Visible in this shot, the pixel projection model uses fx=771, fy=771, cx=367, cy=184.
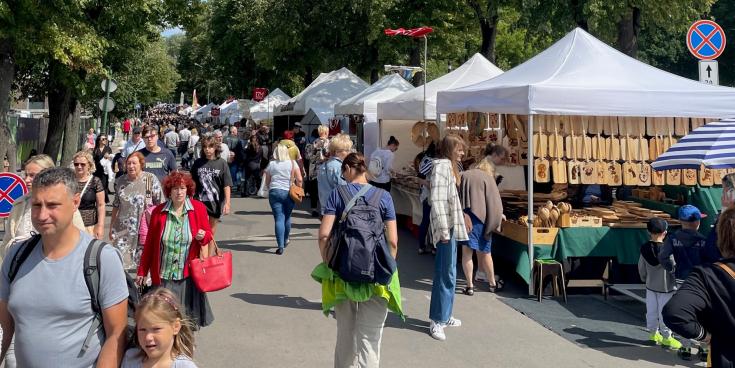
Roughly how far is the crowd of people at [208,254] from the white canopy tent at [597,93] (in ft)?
2.34

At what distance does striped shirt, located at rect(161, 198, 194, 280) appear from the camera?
18.7 feet

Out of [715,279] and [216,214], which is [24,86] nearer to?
[216,214]

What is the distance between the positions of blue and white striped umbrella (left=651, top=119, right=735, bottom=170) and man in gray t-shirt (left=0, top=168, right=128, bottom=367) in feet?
18.8

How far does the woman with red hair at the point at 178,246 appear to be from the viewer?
18.7 feet

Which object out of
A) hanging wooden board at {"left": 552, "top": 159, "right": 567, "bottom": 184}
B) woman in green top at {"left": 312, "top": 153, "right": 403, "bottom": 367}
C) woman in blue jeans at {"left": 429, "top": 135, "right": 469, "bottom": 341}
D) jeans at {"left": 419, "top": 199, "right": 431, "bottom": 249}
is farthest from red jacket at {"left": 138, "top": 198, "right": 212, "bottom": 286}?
jeans at {"left": 419, "top": 199, "right": 431, "bottom": 249}

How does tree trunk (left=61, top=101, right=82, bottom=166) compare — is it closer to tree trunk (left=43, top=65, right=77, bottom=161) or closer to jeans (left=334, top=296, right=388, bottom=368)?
tree trunk (left=43, top=65, right=77, bottom=161)

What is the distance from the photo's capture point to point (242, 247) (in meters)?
12.3

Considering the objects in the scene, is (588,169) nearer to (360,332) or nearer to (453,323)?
(453,323)

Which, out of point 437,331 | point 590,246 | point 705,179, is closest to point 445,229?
point 437,331

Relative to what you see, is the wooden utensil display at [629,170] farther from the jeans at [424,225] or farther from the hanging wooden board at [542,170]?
the jeans at [424,225]

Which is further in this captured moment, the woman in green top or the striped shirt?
the striped shirt

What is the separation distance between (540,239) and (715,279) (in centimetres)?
602

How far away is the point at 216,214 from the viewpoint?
31.0 feet

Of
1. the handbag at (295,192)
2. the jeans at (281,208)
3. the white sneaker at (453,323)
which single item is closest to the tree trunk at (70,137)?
the jeans at (281,208)
